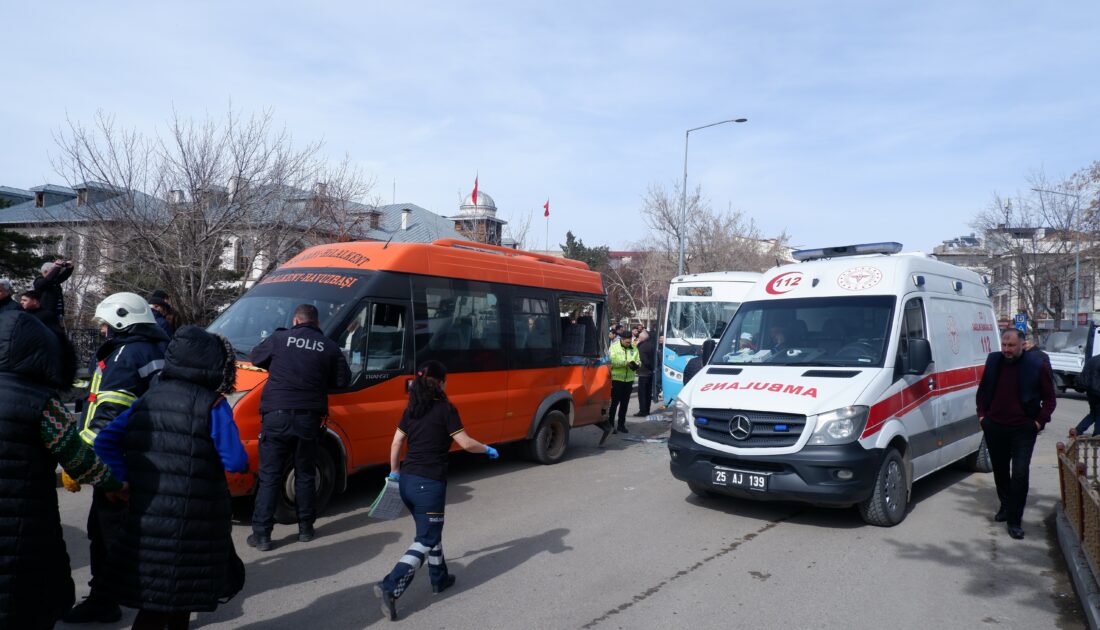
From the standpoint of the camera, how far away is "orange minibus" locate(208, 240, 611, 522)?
22.9 feet

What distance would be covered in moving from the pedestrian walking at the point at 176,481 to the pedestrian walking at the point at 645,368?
1188 centimetres

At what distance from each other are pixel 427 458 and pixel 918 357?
4.90m

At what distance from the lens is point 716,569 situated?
19.0ft

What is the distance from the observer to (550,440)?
1012 cm

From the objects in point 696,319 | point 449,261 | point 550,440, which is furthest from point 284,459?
point 696,319

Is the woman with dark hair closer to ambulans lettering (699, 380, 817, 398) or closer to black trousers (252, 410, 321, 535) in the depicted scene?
black trousers (252, 410, 321, 535)

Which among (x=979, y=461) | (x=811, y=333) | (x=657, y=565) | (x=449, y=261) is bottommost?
(x=657, y=565)

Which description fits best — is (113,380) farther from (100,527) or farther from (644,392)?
(644,392)

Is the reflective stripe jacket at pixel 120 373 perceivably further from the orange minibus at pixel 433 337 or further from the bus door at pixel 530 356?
the bus door at pixel 530 356

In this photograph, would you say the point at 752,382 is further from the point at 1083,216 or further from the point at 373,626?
the point at 1083,216

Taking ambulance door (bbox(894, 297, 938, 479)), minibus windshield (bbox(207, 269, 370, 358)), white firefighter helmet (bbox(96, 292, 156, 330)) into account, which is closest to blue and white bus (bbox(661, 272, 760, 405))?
ambulance door (bbox(894, 297, 938, 479))

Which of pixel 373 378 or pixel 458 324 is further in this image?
pixel 458 324

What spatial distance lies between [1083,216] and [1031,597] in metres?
37.0

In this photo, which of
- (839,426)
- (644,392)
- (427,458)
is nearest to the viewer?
(427,458)
